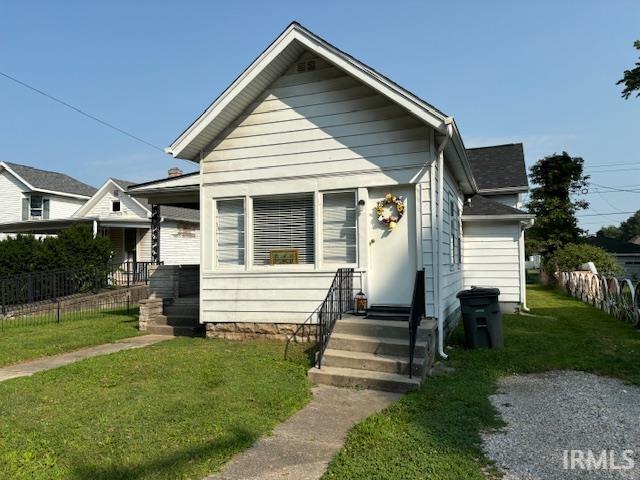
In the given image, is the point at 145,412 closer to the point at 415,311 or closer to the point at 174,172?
the point at 415,311

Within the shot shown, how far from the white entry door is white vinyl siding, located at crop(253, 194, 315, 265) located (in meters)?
1.13

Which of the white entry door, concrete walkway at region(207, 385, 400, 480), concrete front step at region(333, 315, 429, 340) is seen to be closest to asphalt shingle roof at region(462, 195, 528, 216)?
the white entry door

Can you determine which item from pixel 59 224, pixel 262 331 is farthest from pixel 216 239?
pixel 59 224

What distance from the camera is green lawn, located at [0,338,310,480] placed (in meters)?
3.55

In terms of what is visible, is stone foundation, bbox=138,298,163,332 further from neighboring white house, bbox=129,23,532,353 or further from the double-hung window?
the double-hung window

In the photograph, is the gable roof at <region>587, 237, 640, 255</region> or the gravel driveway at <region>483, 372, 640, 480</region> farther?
the gable roof at <region>587, 237, 640, 255</region>

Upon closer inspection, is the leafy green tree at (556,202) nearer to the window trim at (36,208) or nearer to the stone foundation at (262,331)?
the stone foundation at (262,331)

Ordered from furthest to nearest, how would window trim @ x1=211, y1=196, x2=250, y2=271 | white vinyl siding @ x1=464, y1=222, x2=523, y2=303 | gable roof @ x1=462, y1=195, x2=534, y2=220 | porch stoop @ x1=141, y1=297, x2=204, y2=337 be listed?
white vinyl siding @ x1=464, y1=222, x2=523, y2=303 < gable roof @ x1=462, y1=195, x2=534, y2=220 < porch stoop @ x1=141, y1=297, x2=204, y2=337 < window trim @ x1=211, y1=196, x2=250, y2=271

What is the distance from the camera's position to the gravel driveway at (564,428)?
350cm

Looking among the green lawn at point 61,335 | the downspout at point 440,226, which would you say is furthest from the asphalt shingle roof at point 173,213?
the downspout at point 440,226

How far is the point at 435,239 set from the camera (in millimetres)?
7383

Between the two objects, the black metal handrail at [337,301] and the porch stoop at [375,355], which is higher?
the black metal handrail at [337,301]

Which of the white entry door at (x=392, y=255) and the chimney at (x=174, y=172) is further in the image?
the chimney at (x=174, y=172)

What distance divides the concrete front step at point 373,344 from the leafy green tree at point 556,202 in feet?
80.2
